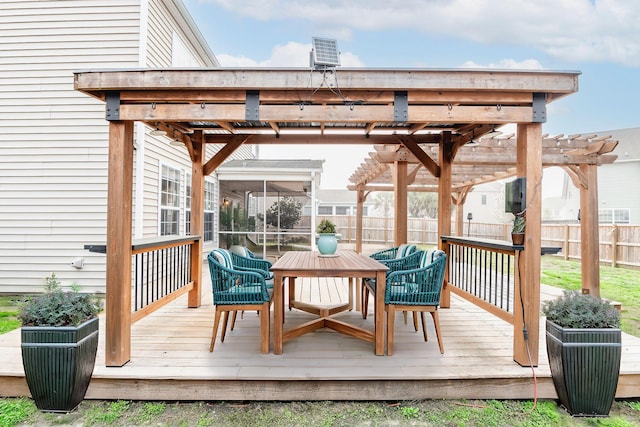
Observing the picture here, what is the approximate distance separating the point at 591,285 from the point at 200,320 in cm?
624

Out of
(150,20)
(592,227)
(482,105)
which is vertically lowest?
(592,227)

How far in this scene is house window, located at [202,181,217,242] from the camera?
27.1ft

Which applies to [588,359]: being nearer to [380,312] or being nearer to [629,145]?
[380,312]

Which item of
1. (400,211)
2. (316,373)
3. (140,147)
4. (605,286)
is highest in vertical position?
(140,147)

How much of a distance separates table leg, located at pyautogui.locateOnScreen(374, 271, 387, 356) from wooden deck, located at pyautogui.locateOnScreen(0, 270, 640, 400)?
0.32 ft

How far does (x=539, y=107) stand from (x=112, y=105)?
11.0ft

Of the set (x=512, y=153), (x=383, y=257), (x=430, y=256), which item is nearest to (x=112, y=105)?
(x=430, y=256)

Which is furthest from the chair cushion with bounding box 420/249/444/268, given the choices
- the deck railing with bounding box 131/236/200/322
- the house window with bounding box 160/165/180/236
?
the house window with bounding box 160/165/180/236

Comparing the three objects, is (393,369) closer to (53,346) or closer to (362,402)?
(362,402)

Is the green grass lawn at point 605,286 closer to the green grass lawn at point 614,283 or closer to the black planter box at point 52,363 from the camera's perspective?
the green grass lawn at point 614,283

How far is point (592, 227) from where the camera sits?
5.95 m

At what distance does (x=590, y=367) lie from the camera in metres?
2.42

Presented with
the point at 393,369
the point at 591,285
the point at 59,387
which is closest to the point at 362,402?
the point at 393,369

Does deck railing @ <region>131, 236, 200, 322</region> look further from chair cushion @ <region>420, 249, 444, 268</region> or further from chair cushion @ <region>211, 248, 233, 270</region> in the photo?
chair cushion @ <region>420, 249, 444, 268</region>
